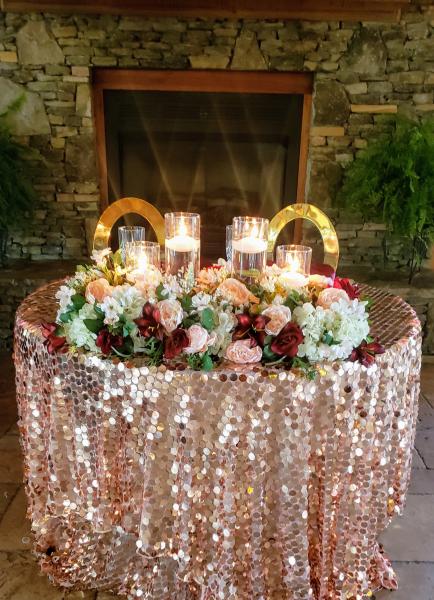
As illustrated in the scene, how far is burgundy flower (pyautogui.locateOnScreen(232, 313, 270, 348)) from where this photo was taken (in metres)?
1.38

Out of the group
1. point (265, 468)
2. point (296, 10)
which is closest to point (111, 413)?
point (265, 468)

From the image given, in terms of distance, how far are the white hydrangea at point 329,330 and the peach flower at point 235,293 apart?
150mm

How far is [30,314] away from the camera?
1.75 m

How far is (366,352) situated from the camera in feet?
4.72


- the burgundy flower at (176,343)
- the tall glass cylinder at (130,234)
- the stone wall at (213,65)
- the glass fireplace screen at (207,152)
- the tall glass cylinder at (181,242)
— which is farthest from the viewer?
the glass fireplace screen at (207,152)

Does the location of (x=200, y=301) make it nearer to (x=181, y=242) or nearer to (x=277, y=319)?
(x=277, y=319)

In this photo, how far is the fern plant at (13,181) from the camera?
122 inches

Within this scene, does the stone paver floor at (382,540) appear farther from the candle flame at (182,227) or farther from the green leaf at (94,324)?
the candle flame at (182,227)

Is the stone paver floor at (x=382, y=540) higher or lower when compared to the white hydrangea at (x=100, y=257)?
lower

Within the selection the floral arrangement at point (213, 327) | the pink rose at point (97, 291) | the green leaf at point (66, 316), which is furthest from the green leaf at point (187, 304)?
the green leaf at point (66, 316)

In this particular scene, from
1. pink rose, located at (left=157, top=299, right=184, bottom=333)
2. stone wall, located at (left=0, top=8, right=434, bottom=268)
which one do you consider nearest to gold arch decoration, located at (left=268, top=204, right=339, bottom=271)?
pink rose, located at (left=157, top=299, right=184, bottom=333)

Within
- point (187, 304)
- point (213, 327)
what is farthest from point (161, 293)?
point (213, 327)

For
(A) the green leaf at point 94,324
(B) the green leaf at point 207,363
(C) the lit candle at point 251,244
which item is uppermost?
(C) the lit candle at point 251,244

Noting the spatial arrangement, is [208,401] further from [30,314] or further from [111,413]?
[30,314]
